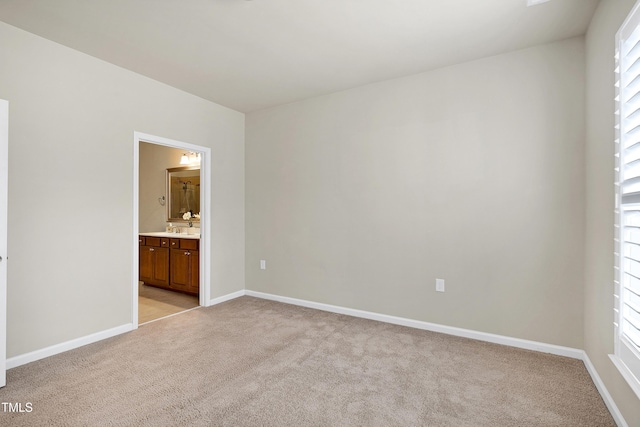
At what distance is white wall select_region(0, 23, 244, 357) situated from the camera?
97.0 inches

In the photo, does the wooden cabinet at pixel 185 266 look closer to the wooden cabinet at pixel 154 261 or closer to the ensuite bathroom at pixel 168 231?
the ensuite bathroom at pixel 168 231

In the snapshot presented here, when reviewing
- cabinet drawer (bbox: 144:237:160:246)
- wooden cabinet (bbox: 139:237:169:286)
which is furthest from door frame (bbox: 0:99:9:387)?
cabinet drawer (bbox: 144:237:160:246)

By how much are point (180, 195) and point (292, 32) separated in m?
3.89

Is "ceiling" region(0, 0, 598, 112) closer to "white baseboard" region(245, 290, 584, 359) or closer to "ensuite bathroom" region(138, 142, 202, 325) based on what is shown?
"ensuite bathroom" region(138, 142, 202, 325)

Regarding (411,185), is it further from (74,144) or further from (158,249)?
(158,249)

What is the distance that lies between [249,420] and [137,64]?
10.6 ft

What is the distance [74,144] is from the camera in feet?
9.18

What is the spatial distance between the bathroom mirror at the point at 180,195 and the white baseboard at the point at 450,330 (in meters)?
2.43

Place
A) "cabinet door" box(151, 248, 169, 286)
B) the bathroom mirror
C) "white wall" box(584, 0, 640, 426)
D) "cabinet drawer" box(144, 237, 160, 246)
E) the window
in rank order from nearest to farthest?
the window
"white wall" box(584, 0, 640, 426)
"cabinet door" box(151, 248, 169, 286)
"cabinet drawer" box(144, 237, 160, 246)
the bathroom mirror

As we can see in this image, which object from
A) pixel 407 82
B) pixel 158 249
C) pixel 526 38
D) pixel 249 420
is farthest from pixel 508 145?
pixel 158 249

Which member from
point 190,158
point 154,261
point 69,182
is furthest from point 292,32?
point 154,261

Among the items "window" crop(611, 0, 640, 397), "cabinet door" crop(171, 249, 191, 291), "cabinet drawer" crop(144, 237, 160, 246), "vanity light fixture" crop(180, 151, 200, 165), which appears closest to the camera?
"window" crop(611, 0, 640, 397)

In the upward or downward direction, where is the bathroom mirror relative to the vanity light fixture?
downward

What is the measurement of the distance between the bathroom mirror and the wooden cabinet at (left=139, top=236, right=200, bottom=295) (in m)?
0.69
